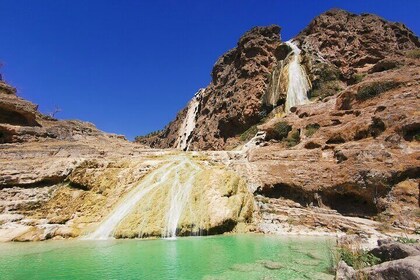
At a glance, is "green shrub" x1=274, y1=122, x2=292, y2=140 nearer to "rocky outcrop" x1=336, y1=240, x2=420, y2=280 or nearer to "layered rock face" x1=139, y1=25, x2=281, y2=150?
"layered rock face" x1=139, y1=25, x2=281, y2=150

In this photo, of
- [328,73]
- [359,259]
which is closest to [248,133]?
[328,73]

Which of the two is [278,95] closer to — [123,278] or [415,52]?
[415,52]

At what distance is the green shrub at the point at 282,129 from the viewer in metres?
30.0

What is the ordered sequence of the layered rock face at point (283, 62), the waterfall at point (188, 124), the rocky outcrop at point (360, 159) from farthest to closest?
the waterfall at point (188, 124), the layered rock face at point (283, 62), the rocky outcrop at point (360, 159)

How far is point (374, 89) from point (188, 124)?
180 feet

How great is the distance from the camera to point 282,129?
30344 millimetres

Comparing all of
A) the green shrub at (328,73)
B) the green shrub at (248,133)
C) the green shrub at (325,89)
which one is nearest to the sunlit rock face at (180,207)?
the green shrub at (248,133)

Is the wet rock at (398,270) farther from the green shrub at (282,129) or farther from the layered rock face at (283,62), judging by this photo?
the layered rock face at (283,62)

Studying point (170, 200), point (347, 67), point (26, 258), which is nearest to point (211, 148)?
point (347, 67)

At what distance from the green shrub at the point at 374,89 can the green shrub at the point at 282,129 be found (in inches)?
253

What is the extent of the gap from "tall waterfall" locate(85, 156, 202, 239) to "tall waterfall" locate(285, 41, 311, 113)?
24.0 metres

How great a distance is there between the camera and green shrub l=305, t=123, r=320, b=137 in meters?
27.2

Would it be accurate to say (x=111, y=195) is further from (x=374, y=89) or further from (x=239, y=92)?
(x=239, y=92)

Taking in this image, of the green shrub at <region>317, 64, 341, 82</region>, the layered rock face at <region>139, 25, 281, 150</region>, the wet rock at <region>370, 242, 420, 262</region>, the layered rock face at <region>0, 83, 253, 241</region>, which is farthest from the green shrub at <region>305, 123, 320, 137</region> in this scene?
the layered rock face at <region>139, 25, 281, 150</region>
